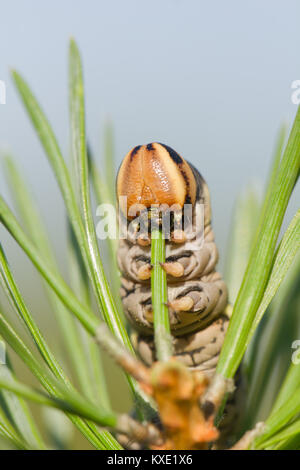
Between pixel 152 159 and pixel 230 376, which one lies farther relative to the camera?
pixel 152 159

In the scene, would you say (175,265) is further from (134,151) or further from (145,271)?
(134,151)

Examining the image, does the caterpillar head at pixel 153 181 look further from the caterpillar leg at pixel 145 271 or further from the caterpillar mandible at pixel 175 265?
the caterpillar leg at pixel 145 271

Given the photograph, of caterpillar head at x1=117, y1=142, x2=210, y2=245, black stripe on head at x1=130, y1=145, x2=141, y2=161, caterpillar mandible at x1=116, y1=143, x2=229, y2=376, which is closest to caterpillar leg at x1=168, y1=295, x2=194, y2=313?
caterpillar mandible at x1=116, y1=143, x2=229, y2=376

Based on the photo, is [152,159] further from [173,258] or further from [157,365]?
[157,365]

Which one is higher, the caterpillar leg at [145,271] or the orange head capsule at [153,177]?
the orange head capsule at [153,177]

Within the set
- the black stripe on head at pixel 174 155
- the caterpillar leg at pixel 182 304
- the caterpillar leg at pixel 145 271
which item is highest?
the black stripe on head at pixel 174 155

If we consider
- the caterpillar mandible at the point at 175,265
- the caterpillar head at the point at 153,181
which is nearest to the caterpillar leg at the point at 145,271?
the caterpillar mandible at the point at 175,265

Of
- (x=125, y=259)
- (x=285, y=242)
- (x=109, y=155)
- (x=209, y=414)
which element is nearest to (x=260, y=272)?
(x=285, y=242)

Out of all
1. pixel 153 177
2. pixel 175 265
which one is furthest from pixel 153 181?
pixel 175 265
